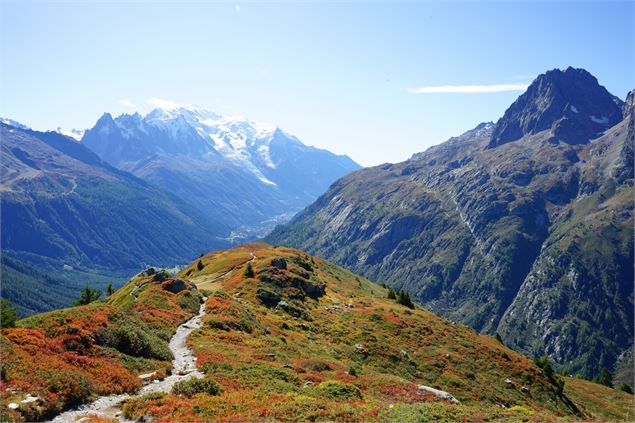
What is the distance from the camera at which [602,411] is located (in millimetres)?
85000

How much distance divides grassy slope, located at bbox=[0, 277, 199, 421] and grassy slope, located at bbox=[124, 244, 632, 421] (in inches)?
145

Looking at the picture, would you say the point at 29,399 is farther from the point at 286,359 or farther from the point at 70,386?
the point at 286,359

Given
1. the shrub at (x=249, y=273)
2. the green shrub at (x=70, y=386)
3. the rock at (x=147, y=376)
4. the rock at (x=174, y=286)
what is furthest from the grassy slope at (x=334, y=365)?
the rock at (x=174, y=286)

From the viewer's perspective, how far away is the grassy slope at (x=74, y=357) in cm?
2339

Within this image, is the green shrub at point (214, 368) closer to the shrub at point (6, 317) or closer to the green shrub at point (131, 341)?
the green shrub at point (131, 341)

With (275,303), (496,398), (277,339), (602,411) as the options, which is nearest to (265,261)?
(275,303)

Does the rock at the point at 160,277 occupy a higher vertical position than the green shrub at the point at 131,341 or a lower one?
lower

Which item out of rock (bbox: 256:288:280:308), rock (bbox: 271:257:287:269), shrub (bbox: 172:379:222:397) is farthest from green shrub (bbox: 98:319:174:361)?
rock (bbox: 271:257:287:269)

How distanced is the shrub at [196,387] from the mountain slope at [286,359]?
559 millimetres

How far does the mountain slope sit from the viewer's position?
80.1 ft

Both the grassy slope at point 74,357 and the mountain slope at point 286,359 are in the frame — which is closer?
the grassy slope at point 74,357

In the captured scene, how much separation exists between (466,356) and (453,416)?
157 ft

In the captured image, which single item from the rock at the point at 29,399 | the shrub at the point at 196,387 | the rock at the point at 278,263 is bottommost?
the rock at the point at 29,399

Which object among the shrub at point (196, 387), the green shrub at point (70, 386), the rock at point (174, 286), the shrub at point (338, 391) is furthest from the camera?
the rock at point (174, 286)
